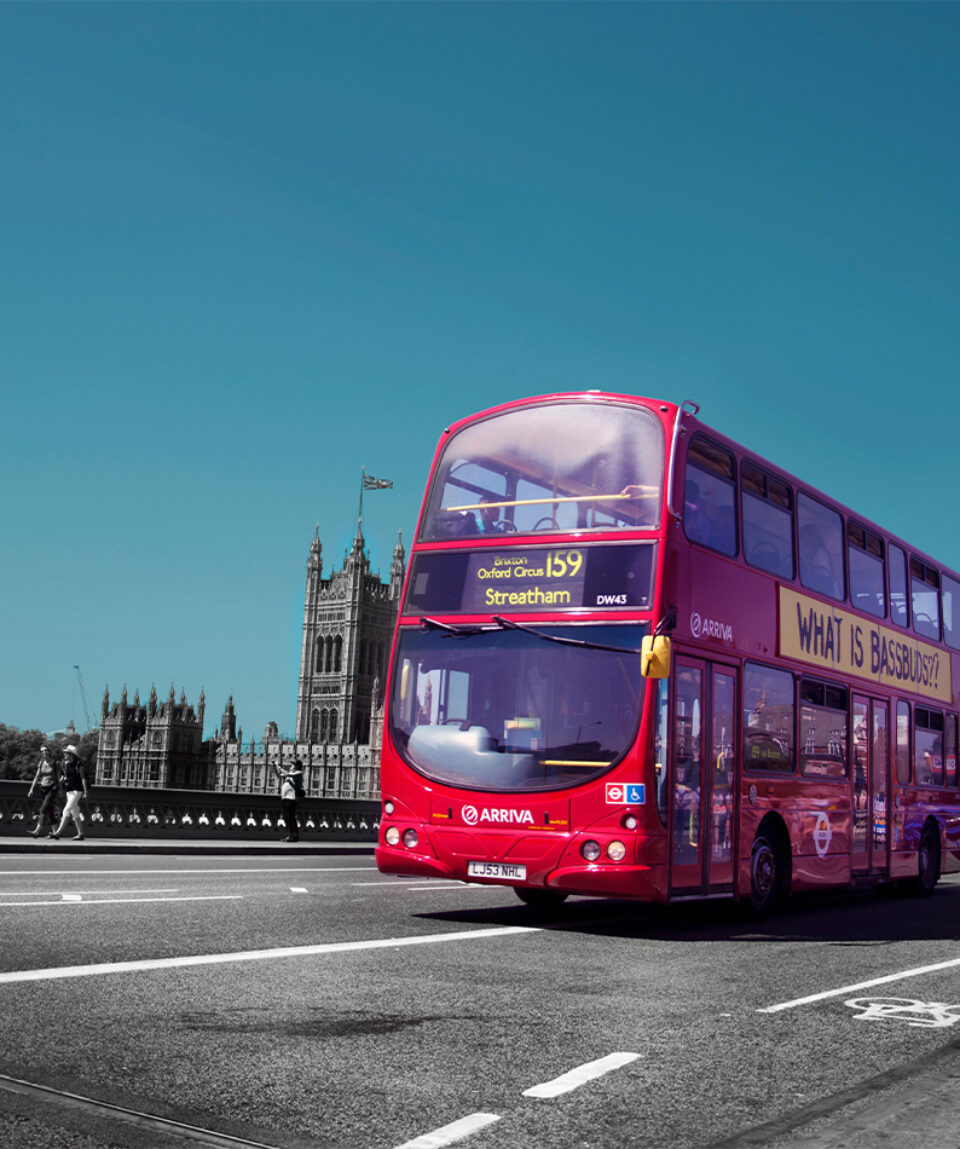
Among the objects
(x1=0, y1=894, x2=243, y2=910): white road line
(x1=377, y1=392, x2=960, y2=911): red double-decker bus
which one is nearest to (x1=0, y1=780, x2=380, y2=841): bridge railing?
(x1=0, y1=894, x2=243, y2=910): white road line

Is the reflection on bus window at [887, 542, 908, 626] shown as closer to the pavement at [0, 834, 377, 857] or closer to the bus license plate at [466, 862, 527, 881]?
the bus license plate at [466, 862, 527, 881]

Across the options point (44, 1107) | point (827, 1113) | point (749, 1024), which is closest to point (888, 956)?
point (749, 1024)

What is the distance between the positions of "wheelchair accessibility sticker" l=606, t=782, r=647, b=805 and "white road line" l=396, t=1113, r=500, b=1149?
A: 602cm

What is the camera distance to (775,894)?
13.1m

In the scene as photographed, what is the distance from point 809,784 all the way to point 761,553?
8.56 feet

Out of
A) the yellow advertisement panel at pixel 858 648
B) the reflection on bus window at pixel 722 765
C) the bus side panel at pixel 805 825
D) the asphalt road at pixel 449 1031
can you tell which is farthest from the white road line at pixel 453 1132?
the yellow advertisement panel at pixel 858 648

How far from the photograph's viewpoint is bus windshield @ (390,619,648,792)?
10.8m

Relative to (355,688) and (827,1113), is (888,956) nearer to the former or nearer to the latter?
(827,1113)

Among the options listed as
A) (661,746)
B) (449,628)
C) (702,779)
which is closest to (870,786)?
(702,779)

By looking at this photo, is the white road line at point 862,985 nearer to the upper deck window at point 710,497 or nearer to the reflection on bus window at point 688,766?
the reflection on bus window at point 688,766

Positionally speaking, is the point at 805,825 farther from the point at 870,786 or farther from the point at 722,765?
the point at 722,765

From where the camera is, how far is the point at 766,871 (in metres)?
12.9

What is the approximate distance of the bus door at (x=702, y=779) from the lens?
436 inches

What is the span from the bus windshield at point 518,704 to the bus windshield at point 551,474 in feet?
3.39
